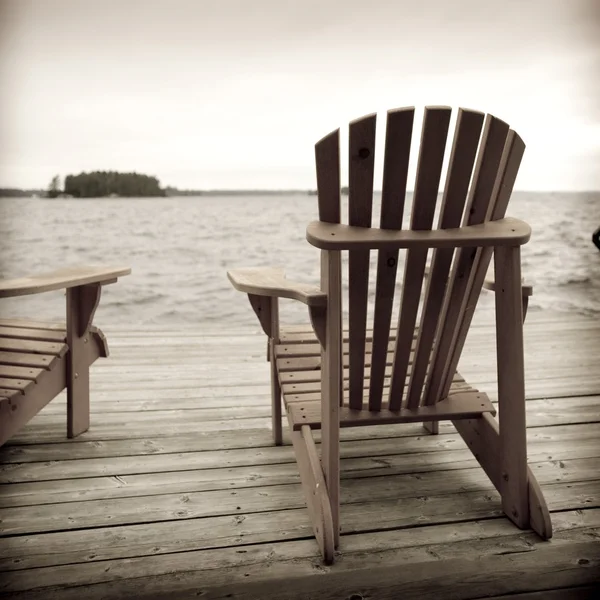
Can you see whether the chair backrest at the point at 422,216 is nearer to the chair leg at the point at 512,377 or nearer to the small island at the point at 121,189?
the chair leg at the point at 512,377

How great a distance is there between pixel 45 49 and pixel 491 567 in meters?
15.8

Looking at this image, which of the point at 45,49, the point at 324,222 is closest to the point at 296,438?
the point at 324,222

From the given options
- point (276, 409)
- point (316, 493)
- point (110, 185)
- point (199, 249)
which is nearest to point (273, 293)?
point (316, 493)

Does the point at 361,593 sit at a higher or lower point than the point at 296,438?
lower

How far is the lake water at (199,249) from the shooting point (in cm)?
775

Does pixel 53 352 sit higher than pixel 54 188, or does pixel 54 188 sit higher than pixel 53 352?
pixel 54 188

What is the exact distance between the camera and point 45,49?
14547 mm

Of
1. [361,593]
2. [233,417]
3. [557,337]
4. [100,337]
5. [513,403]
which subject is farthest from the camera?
[557,337]

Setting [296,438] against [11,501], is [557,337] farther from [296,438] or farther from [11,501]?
[11,501]

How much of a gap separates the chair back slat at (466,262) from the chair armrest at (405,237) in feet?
0.21

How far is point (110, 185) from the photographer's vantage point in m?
16.7

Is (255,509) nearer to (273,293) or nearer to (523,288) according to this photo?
(273,293)

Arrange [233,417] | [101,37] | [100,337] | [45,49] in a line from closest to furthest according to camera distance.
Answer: [100,337], [233,417], [45,49], [101,37]

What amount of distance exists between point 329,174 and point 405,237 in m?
0.24
